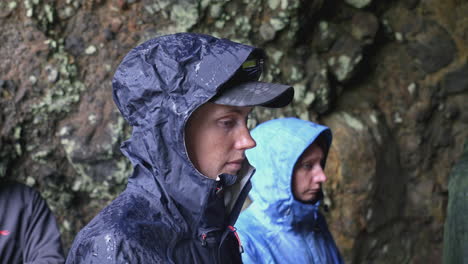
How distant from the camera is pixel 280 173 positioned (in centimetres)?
230

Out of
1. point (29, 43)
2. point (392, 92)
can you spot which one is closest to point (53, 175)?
point (29, 43)

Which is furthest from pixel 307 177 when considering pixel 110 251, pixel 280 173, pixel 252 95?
pixel 110 251

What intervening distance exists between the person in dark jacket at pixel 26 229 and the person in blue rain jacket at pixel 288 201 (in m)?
0.81

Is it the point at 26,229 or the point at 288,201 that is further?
the point at 26,229

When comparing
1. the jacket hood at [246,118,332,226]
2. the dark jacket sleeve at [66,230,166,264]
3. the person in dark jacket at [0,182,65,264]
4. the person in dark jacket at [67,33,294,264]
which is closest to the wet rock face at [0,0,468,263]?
the person in dark jacket at [0,182,65,264]

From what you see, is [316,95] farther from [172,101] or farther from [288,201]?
[172,101]

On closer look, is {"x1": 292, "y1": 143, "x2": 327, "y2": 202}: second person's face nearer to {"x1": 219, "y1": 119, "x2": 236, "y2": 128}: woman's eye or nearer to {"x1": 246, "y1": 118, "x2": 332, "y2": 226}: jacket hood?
{"x1": 246, "y1": 118, "x2": 332, "y2": 226}: jacket hood

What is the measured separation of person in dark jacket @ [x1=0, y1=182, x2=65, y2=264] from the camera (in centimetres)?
240

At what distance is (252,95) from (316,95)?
2169mm

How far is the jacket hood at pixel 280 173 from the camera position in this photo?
89.8 inches

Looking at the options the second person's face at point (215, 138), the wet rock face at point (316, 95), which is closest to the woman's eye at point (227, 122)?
the second person's face at point (215, 138)

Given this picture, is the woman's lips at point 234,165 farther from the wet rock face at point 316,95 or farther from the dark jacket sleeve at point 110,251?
the wet rock face at point 316,95

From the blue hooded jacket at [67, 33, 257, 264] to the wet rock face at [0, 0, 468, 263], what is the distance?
5.62 ft

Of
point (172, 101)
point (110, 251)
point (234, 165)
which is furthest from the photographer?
point (234, 165)
